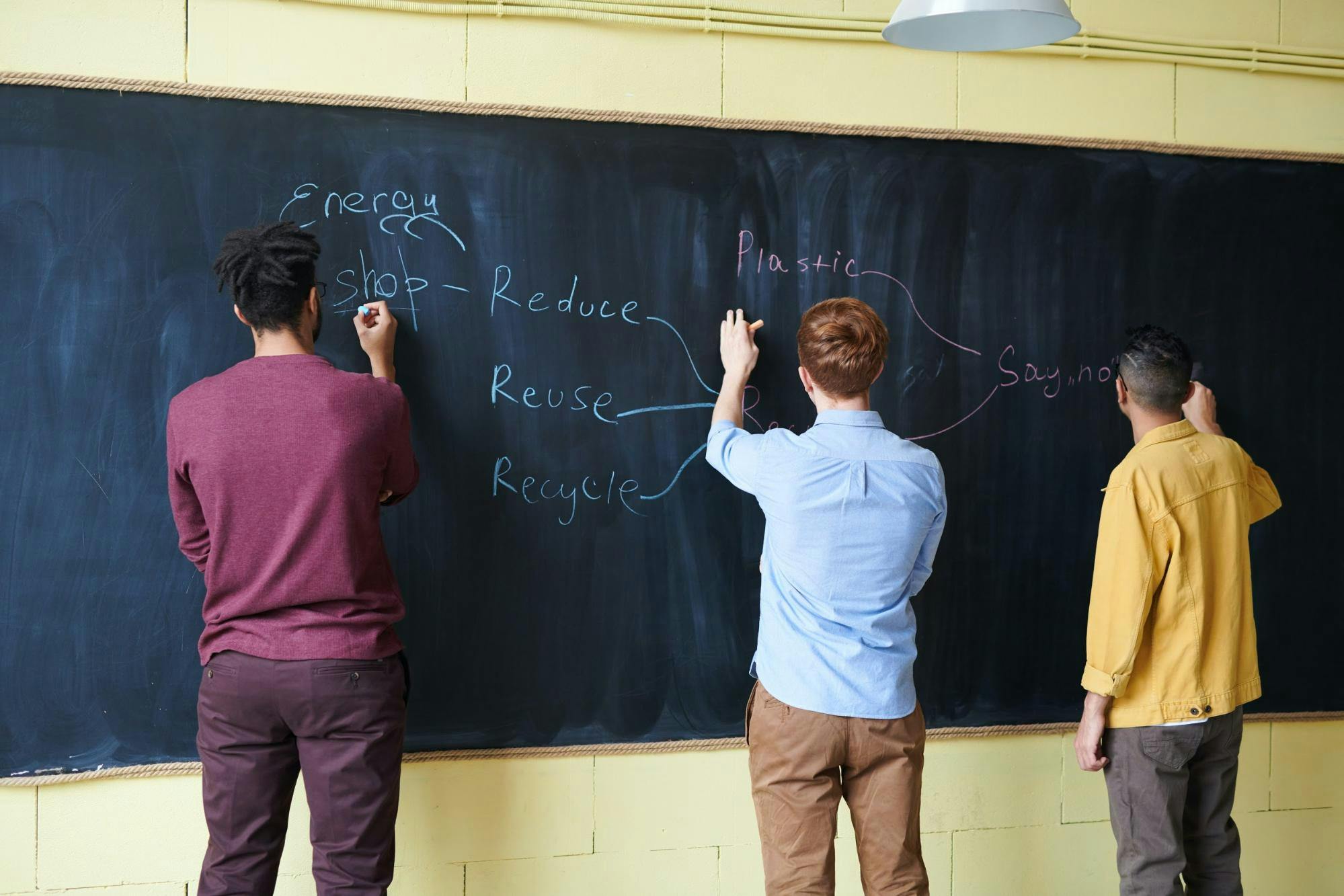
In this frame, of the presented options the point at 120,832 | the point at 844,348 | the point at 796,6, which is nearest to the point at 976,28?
the point at 844,348

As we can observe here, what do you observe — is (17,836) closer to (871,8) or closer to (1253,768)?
(871,8)

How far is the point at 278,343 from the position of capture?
193 cm

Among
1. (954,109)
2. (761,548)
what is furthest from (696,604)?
(954,109)

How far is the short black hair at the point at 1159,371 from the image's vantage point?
2113 millimetres

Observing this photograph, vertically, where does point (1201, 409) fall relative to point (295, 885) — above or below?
above

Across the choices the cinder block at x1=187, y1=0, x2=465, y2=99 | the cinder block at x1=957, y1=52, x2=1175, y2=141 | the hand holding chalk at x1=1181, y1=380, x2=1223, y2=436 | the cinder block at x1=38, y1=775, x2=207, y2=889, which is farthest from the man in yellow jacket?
the cinder block at x1=38, y1=775, x2=207, y2=889

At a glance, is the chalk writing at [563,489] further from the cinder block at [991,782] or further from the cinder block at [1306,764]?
the cinder block at [1306,764]

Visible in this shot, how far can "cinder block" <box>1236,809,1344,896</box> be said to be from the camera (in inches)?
107

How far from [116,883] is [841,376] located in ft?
6.56

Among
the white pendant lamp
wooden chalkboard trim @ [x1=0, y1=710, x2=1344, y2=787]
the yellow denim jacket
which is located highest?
the white pendant lamp

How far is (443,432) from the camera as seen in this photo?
234 cm

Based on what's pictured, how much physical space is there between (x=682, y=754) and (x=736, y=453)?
2.93 ft

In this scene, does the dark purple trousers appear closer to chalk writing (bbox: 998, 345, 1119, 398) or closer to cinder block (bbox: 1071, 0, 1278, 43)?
chalk writing (bbox: 998, 345, 1119, 398)

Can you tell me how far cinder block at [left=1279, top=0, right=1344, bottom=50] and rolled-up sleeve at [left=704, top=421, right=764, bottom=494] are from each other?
1.95 m
